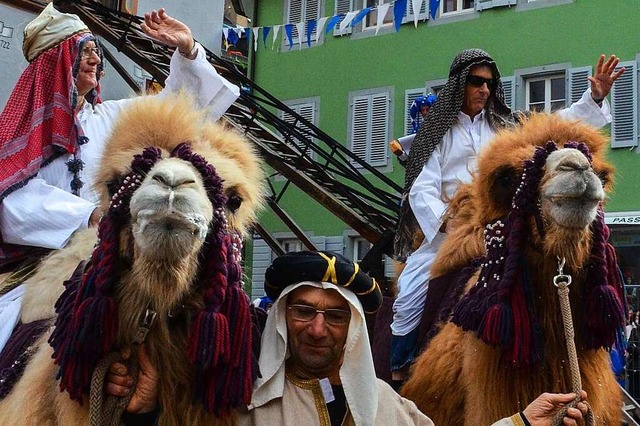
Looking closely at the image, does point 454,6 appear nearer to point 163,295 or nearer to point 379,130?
point 379,130

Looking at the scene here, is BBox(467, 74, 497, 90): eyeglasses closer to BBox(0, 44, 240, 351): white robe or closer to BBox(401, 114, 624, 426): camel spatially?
BBox(401, 114, 624, 426): camel

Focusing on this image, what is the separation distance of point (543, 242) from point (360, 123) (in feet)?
57.6

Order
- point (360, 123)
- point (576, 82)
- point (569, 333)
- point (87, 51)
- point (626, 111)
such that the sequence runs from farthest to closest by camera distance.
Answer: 1. point (360, 123)
2. point (576, 82)
3. point (626, 111)
4. point (87, 51)
5. point (569, 333)

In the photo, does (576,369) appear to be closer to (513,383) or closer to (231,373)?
(513,383)

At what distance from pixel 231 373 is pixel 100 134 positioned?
191 centimetres

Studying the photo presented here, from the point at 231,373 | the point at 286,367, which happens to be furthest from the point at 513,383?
the point at 231,373

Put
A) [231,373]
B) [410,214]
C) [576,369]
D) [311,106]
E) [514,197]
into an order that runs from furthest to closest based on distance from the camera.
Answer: [311,106] → [410,214] → [514,197] → [576,369] → [231,373]

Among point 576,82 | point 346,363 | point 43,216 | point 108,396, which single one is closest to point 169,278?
point 108,396

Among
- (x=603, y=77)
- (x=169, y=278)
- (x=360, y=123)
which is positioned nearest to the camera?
(x=169, y=278)

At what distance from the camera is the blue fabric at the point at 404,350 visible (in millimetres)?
4891

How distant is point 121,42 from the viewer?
959cm

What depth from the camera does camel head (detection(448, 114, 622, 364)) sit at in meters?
3.54

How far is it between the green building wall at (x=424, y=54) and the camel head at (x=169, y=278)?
14484 mm

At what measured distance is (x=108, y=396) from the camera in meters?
2.92
